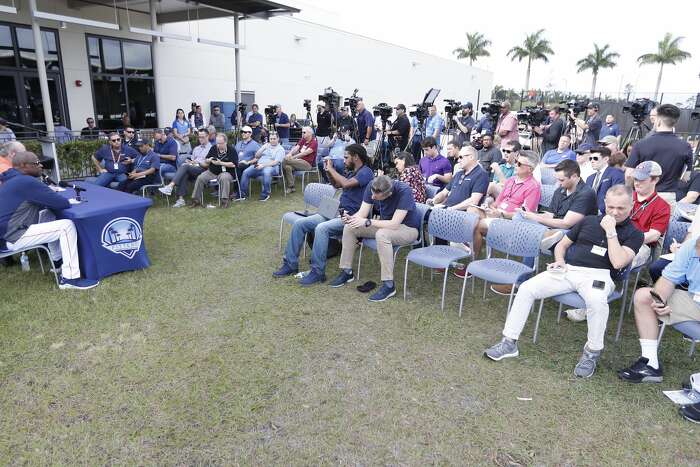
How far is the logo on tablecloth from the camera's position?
4.35 metres

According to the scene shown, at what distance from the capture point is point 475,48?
39.8 metres

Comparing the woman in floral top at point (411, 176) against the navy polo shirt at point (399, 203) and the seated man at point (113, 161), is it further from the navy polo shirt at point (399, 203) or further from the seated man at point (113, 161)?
the seated man at point (113, 161)

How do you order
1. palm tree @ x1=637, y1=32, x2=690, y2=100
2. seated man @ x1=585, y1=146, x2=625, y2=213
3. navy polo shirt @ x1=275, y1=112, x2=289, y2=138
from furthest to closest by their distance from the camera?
palm tree @ x1=637, y1=32, x2=690, y2=100 < navy polo shirt @ x1=275, y1=112, x2=289, y2=138 < seated man @ x1=585, y1=146, x2=625, y2=213

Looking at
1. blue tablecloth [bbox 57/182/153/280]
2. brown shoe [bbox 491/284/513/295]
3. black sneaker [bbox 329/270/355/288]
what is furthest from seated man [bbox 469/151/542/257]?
blue tablecloth [bbox 57/182/153/280]

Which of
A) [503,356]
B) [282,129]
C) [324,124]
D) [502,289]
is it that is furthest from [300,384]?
[282,129]

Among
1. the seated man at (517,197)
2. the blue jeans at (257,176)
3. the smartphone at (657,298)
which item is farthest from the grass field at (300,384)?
the blue jeans at (257,176)

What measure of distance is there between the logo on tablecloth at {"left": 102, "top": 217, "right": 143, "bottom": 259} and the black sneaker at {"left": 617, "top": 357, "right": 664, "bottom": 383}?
443cm

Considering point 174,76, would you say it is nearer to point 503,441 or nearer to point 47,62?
point 47,62

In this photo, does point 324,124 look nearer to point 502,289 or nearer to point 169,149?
point 169,149

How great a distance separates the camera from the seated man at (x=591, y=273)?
3.02m

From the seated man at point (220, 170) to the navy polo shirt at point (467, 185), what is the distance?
3928 mm

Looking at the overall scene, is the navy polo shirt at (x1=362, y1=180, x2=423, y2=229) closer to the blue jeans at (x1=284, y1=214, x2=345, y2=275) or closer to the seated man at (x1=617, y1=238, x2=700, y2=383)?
the blue jeans at (x1=284, y1=214, x2=345, y2=275)

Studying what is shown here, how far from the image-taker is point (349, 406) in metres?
2.71

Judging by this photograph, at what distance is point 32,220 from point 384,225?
3.25 metres
